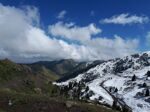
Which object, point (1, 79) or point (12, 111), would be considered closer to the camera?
point (12, 111)

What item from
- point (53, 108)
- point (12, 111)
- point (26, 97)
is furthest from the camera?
point (26, 97)

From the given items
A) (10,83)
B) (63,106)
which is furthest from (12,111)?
(10,83)

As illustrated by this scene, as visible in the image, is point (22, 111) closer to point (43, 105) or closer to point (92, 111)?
point (43, 105)

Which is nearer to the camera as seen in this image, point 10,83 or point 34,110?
point 34,110

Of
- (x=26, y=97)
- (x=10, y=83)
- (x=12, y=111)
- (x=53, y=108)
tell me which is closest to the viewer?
(x=12, y=111)

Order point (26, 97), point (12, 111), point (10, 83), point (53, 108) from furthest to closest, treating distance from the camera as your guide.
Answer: point (10, 83)
point (26, 97)
point (53, 108)
point (12, 111)

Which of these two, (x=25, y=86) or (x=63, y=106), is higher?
(x=25, y=86)

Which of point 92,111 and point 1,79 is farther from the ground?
point 1,79

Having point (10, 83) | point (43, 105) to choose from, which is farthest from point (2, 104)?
point (10, 83)

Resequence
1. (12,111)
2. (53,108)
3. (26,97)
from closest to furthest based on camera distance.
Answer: (12,111), (53,108), (26,97)

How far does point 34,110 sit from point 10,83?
328ft

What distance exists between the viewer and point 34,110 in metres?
95.0

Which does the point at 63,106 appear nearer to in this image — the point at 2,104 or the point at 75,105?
the point at 75,105

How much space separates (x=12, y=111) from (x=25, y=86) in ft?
346
